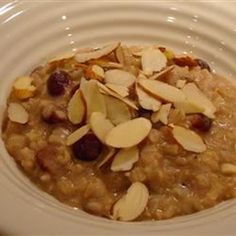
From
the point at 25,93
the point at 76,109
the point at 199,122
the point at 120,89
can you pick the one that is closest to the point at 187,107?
the point at 199,122

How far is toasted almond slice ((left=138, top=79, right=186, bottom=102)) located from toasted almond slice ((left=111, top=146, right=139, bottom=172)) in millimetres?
167

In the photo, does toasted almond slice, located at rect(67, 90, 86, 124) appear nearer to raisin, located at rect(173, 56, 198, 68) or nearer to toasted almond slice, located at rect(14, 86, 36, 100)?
toasted almond slice, located at rect(14, 86, 36, 100)

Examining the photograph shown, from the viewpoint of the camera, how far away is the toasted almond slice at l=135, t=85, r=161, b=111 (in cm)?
139

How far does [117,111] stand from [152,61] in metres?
0.23

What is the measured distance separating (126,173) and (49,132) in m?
0.22

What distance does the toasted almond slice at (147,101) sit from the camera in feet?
4.57

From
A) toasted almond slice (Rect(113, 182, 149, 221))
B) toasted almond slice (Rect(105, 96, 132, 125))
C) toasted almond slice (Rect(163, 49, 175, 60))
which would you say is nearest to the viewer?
toasted almond slice (Rect(113, 182, 149, 221))

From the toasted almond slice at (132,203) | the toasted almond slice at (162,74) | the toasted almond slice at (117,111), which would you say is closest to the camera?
the toasted almond slice at (132,203)

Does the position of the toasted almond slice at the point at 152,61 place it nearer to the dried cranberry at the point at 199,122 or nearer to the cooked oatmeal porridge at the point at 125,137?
the cooked oatmeal porridge at the point at 125,137

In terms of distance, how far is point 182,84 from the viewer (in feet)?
4.85

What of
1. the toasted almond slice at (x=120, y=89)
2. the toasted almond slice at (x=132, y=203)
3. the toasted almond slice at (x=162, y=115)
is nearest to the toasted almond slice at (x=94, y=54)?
the toasted almond slice at (x=120, y=89)

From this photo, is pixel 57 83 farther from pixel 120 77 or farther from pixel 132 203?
pixel 132 203

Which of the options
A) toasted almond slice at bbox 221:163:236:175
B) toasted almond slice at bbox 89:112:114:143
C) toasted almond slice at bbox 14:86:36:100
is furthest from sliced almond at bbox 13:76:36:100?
toasted almond slice at bbox 221:163:236:175

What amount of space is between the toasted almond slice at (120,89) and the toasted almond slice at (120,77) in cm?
2
